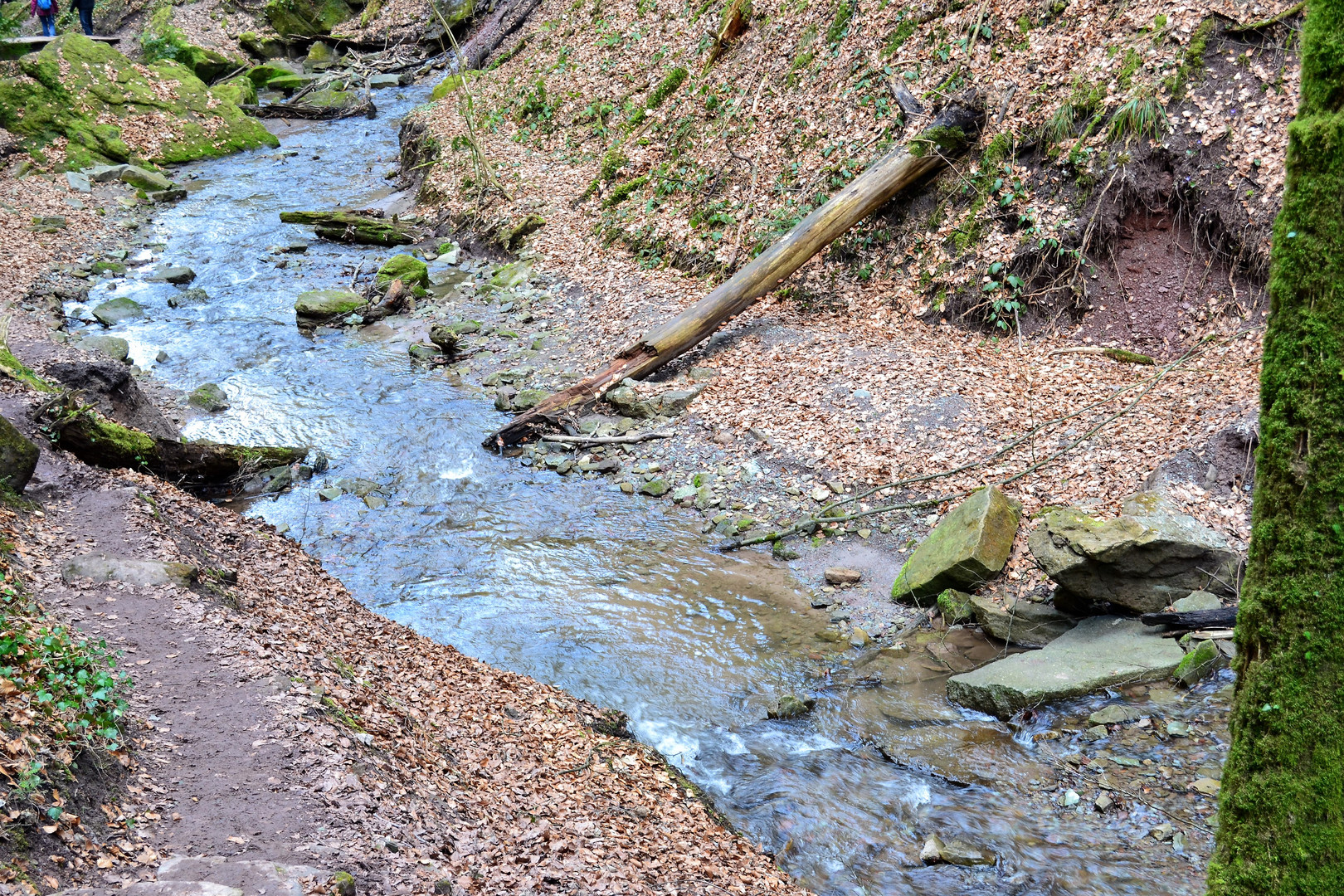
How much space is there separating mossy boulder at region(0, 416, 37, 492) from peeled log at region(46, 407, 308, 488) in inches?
38.2

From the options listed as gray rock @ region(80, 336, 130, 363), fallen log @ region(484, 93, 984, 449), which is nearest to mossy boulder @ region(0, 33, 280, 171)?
gray rock @ region(80, 336, 130, 363)

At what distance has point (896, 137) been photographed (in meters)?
11.4

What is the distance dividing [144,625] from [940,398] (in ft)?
24.6

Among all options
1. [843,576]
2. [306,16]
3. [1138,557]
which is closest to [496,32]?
[306,16]

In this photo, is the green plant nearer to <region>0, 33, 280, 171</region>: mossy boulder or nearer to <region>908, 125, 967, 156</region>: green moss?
<region>908, 125, 967, 156</region>: green moss

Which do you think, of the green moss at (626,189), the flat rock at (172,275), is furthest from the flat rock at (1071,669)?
the flat rock at (172,275)

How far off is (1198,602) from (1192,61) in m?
6.32

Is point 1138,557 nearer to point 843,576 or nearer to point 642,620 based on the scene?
point 843,576

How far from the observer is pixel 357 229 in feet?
56.0

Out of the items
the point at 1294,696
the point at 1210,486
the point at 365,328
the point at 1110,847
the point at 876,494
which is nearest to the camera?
the point at 1294,696

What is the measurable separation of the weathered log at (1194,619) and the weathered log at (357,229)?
591 inches

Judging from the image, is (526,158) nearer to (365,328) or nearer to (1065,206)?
(365,328)

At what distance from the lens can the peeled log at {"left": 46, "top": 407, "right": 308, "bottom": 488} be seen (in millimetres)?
7566

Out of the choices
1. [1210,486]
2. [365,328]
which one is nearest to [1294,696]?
[1210,486]
